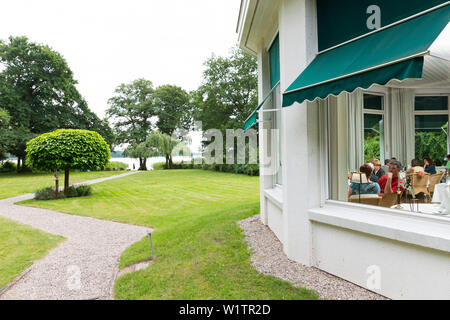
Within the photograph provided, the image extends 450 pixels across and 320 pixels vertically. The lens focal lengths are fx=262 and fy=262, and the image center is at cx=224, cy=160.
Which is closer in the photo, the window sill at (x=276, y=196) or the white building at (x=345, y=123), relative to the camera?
the white building at (x=345, y=123)

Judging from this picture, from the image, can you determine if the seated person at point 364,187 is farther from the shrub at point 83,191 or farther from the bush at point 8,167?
the bush at point 8,167

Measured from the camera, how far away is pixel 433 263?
290cm

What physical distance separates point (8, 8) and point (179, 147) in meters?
29.4

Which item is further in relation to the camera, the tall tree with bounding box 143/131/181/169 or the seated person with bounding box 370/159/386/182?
the tall tree with bounding box 143/131/181/169

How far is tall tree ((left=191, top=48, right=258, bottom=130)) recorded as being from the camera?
34875 millimetres

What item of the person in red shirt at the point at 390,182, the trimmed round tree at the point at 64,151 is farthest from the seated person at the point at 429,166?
the trimmed round tree at the point at 64,151

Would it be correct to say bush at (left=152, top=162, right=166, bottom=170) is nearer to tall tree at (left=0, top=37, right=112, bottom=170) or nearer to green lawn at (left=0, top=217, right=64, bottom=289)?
tall tree at (left=0, top=37, right=112, bottom=170)

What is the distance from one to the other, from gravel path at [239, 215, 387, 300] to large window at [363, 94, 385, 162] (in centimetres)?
261

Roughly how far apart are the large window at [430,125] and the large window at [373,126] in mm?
1078

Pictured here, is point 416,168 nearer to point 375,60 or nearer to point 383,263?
point 383,263

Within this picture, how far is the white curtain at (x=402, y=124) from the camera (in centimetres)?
754

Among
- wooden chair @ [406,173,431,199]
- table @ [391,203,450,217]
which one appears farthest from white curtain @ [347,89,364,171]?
wooden chair @ [406,173,431,199]

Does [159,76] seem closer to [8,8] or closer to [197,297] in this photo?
[8,8]

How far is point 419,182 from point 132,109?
49906mm
